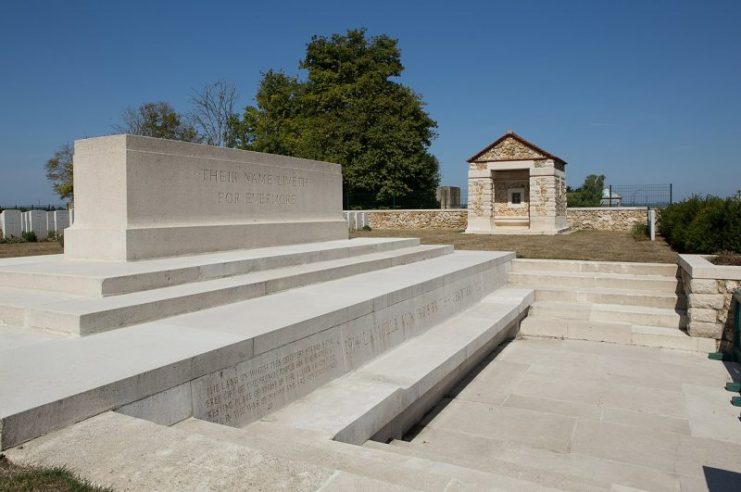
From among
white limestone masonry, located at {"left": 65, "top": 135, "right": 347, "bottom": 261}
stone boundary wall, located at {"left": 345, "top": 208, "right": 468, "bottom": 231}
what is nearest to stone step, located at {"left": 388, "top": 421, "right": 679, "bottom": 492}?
white limestone masonry, located at {"left": 65, "top": 135, "right": 347, "bottom": 261}

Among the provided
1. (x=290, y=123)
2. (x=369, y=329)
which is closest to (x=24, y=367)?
(x=369, y=329)

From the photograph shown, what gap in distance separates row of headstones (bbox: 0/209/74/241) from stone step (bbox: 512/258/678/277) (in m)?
16.3

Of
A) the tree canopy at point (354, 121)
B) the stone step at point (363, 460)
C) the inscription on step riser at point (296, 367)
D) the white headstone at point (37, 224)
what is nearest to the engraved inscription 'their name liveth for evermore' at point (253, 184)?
the inscription on step riser at point (296, 367)

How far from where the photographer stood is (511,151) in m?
24.0

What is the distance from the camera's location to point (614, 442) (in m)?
4.84

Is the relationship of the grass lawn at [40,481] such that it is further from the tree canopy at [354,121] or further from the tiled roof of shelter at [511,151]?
the tree canopy at [354,121]

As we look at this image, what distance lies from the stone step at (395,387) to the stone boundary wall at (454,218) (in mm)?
18313

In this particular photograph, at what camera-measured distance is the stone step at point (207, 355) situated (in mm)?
2834

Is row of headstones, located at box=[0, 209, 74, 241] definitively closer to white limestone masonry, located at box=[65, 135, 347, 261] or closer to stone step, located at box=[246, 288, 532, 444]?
white limestone masonry, located at box=[65, 135, 347, 261]

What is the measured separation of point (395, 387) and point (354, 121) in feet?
99.4

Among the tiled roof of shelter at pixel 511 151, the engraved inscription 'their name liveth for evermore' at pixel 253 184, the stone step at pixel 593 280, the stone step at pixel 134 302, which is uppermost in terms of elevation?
the tiled roof of shelter at pixel 511 151

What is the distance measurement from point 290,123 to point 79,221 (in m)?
32.6

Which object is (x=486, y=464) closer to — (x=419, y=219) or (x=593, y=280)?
(x=593, y=280)

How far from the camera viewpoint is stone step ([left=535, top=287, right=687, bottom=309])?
29.2 ft
